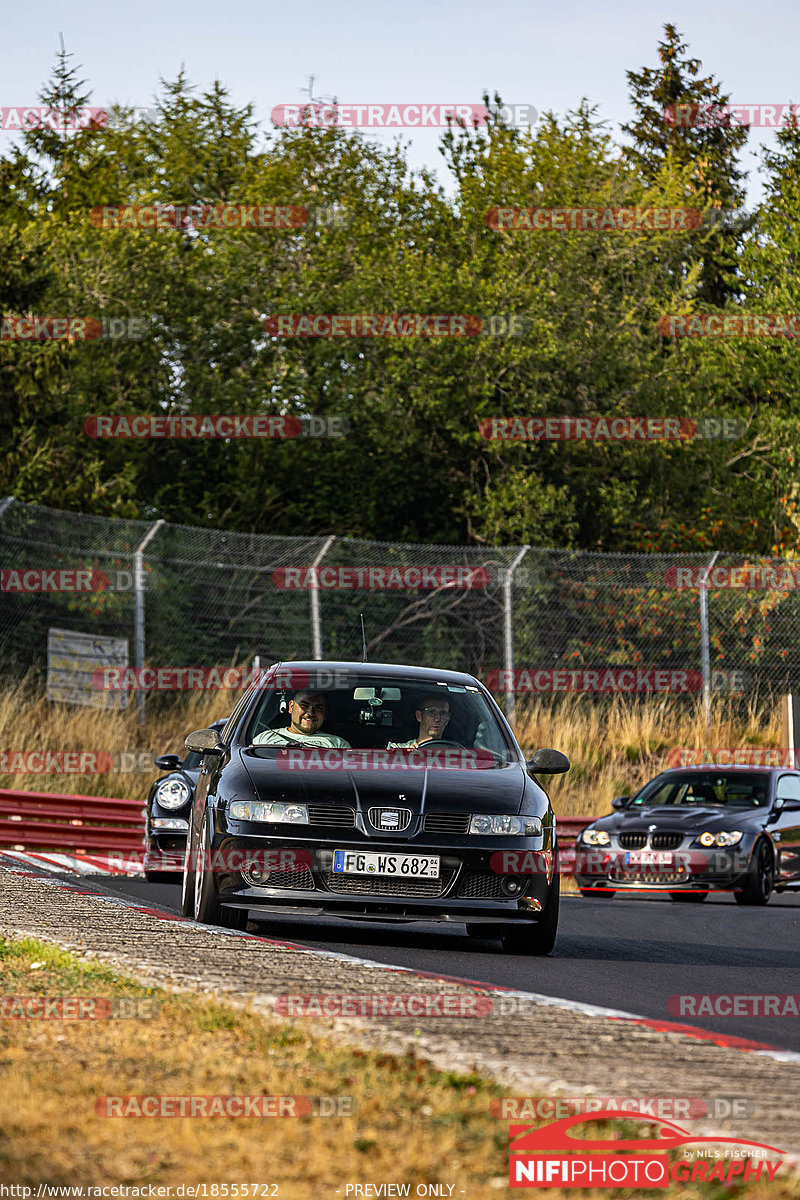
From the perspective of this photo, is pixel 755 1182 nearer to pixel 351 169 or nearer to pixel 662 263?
pixel 662 263

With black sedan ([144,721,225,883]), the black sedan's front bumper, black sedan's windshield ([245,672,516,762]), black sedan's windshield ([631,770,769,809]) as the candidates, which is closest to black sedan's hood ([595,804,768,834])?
black sedan's windshield ([631,770,769,809])

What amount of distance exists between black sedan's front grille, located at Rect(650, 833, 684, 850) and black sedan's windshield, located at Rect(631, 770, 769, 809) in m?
0.91

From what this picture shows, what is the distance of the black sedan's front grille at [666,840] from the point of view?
17.0 metres

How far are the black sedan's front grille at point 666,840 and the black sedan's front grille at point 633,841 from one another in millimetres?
83

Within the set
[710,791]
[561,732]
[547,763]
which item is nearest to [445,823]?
[547,763]

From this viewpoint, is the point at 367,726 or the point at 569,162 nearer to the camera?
the point at 367,726

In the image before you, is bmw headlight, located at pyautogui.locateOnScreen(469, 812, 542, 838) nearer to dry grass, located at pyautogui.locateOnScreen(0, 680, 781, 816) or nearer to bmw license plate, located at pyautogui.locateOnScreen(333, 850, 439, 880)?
bmw license plate, located at pyautogui.locateOnScreen(333, 850, 439, 880)

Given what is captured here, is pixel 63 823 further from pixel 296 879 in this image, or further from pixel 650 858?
pixel 296 879

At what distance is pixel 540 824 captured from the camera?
33.0 feet

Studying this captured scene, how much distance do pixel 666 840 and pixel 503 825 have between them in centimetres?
757

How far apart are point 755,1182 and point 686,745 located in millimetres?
22131

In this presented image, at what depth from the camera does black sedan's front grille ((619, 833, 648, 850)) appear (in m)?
17.2

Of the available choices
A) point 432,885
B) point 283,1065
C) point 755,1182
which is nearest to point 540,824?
point 432,885

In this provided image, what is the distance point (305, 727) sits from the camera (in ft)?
35.6
